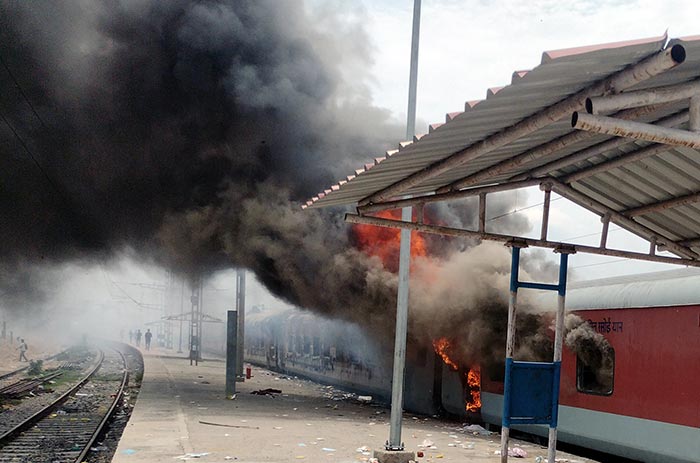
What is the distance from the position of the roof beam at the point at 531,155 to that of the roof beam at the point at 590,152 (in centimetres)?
37

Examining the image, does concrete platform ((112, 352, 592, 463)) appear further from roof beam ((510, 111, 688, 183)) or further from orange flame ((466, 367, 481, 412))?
roof beam ((510, 111, 688, 183))

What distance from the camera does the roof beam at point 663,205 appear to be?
5.82 m

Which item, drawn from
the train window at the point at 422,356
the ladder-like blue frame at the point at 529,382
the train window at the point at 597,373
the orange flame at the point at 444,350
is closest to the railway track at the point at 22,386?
the train window at the point at 422,356

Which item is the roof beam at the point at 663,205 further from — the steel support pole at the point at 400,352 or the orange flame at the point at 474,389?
the orange flame at the point at 474,389

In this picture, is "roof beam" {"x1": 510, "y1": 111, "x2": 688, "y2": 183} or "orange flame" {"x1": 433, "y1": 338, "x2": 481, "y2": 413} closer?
"roof beam" {"x1": 510, "y1": 111, "x2": 688, "y2": 183}

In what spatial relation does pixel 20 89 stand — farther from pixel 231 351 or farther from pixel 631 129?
pixel 631 129

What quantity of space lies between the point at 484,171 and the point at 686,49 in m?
2.81

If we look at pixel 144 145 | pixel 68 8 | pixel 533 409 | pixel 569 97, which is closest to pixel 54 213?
pixel 144 145

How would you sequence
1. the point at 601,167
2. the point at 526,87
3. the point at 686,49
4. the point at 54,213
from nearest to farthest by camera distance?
the point at 686,49 < the point at 526,87 < the point at 601,167 < the point at 54,213

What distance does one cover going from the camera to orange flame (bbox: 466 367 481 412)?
1422 cm

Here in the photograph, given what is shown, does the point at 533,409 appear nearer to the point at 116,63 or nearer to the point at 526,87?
the point at 526,87

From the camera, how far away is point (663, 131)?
3377 millimetres

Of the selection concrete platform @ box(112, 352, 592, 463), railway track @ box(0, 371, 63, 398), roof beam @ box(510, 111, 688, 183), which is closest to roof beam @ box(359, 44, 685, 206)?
roof beam @ box(510, 111, 688, 183)

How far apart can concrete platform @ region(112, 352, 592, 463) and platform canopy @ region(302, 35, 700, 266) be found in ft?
15.8
